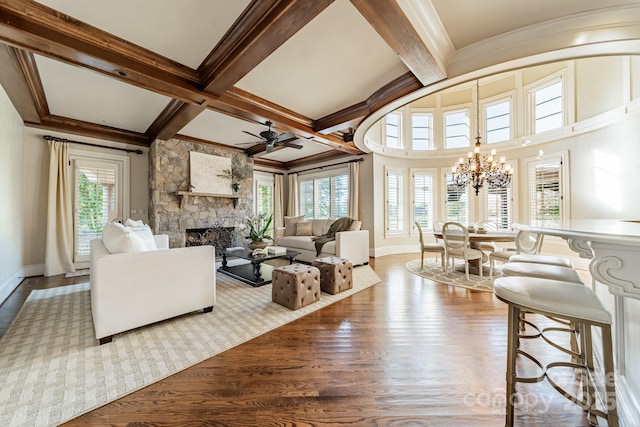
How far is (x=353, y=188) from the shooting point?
6.29 metres

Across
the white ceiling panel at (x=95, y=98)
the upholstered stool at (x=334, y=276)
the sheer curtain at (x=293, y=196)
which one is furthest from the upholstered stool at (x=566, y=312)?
the sheer curtain at (x=293, y=196)

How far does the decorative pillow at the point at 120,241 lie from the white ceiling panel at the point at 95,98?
2119mm

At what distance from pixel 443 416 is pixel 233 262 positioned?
14.9 feet

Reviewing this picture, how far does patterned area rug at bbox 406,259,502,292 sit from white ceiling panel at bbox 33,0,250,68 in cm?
422

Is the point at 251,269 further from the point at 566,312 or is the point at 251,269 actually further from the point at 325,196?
the point at 566,312

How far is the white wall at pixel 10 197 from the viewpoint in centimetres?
301

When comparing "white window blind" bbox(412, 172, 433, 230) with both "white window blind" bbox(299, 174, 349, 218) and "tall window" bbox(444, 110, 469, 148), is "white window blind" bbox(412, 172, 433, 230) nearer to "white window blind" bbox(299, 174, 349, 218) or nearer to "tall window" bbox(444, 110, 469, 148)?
"tall window" bbox(444, 110, 469, 148)

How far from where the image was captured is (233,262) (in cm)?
510

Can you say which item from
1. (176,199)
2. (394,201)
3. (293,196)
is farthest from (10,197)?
(394,201)

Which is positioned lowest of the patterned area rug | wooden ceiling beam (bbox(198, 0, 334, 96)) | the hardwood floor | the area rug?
the hardwood floor

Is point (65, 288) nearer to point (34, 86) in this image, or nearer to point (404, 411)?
point (34, 86)

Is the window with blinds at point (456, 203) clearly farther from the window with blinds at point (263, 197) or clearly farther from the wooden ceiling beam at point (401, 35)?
the window with blinds at point (263, 197)

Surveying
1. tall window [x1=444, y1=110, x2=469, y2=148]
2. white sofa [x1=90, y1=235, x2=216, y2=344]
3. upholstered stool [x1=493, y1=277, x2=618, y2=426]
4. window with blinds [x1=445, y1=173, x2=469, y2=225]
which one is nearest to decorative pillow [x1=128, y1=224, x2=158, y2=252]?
white sofa [x1=90, y1=235, x2=216, y2=344]

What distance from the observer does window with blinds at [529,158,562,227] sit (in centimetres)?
490
